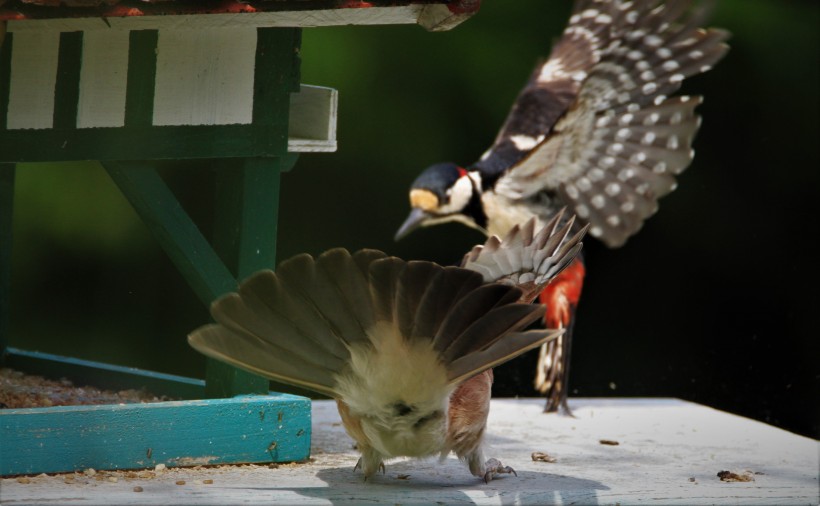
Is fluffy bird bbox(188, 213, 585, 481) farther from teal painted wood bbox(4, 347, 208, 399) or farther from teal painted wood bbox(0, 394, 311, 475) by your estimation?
teal painted wood bbox(4, 347, 208, 399)

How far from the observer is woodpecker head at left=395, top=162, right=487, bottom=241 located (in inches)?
162

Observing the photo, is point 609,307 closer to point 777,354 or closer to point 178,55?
point 777,354

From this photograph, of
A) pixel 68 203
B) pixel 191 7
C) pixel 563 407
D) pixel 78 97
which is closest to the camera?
pixel 191 7

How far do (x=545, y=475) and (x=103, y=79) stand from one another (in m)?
1.39

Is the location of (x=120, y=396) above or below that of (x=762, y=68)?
below

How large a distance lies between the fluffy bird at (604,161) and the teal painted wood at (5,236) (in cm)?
148

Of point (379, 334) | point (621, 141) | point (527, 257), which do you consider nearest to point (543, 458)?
point (527, 257)

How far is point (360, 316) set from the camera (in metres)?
2.15

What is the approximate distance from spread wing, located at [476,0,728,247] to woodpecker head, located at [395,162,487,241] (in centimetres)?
11

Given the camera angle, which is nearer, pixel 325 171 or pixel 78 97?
pixel 78 97

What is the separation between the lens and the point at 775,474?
2.68m

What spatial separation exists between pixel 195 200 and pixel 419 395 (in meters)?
2.98

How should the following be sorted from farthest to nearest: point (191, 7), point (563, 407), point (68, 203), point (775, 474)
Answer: point (68, 203), point (563, 407), point (775, 474), point (191, 7)

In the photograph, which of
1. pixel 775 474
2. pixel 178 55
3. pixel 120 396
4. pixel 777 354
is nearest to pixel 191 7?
pixel 178 55
